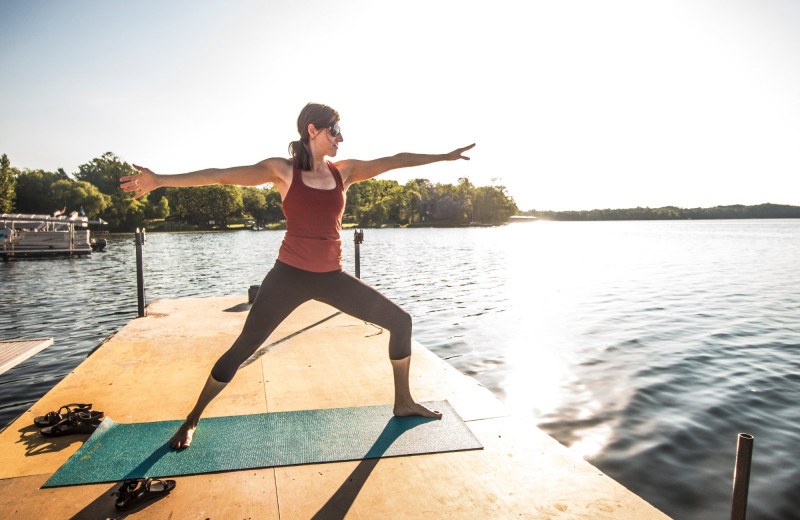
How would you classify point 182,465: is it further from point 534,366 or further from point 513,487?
point 534,366

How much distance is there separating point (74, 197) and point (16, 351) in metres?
104

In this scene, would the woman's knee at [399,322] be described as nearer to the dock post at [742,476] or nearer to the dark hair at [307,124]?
the dark hair at [307,124]

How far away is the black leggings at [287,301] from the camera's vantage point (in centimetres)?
325

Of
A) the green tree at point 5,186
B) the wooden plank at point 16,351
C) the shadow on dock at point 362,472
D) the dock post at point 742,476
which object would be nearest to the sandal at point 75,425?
the wooden plank at point 16,351

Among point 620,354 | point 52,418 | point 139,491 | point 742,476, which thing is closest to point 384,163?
point 139,491

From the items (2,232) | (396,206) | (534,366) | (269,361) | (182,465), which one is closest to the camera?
(182,465)

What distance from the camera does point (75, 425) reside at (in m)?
3.63

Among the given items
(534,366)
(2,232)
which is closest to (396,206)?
(2,232)

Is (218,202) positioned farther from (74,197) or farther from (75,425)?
(75,425)

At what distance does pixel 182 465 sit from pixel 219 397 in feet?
4.69

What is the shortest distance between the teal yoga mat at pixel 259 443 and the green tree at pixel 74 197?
103m

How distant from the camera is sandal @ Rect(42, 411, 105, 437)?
356 centimetres

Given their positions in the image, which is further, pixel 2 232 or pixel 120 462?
pixel 2 232

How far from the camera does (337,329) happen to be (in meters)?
7.46
